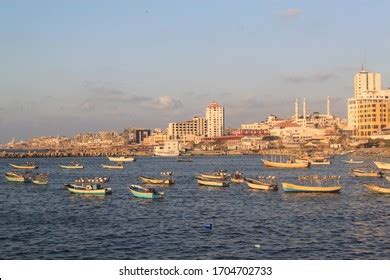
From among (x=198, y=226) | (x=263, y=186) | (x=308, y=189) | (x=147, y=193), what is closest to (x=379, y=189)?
(x=308, y=189)

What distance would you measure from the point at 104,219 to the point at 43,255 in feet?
25.8

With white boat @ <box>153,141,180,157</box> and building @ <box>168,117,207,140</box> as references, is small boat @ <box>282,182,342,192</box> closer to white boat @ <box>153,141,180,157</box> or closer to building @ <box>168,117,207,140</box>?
white boat @ <box>153,141,180,157</box>

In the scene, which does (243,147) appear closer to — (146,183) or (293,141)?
(293,141)

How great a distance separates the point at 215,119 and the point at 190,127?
811 cm

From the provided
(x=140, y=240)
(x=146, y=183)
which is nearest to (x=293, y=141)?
(x=146, y=183)

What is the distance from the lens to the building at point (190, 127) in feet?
595

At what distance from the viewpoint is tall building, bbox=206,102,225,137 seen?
18125 cm

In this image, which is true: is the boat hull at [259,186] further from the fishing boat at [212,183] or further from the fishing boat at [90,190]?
the fishing boat at [90,190]

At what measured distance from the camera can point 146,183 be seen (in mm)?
48000

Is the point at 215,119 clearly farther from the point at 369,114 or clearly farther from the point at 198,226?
the point at 198,226

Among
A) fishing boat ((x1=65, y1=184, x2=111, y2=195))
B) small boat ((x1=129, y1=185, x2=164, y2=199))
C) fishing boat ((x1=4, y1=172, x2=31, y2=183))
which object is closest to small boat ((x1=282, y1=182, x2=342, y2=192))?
small boat ((x1=129, y1=185, x2=164, y2=199))

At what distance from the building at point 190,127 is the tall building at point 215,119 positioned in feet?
5.58

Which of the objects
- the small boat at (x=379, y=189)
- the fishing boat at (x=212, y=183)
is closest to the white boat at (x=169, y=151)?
the fishing boat at (x=212, y=183)

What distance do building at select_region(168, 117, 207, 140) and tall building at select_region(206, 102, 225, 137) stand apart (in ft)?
5.58
